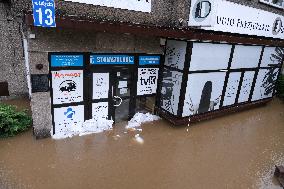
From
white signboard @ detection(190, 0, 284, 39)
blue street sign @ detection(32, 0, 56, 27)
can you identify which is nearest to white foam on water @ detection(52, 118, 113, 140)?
blue street sign @ detection(32, 0, 56, 27)

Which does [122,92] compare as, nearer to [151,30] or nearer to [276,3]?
[151,30]

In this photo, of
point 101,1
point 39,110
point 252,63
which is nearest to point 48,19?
point 101,1

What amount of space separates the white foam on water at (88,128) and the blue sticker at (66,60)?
6.97ft

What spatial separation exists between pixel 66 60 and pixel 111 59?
1500mm

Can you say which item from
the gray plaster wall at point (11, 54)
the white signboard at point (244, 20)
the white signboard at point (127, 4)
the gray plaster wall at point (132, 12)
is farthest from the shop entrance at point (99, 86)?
the gray plaster wall at point (11, 54)

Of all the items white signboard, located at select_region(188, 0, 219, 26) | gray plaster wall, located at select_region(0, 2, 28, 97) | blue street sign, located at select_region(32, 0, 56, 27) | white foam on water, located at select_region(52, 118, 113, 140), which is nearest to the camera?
blue street sign, located at select_region(32, 0, 56, 27)

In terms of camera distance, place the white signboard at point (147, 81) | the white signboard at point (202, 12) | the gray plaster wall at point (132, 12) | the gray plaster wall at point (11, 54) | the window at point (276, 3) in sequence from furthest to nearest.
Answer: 1. the window at point (276, 3)
2. the gray plaster wall at point (11, 54)
3. the white signboard at point (147, 81)
4. the white signboard at point (202, 12)
5. the gray plaster wall at point (132, 12)

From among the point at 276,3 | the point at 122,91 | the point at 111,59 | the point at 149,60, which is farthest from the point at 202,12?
the point at 276,3

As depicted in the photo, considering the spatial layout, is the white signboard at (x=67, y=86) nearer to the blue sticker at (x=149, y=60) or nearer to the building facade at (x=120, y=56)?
the building facade at (x=120, y=56)

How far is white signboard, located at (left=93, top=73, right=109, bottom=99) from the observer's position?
313 inches

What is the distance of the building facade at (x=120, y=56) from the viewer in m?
6.80

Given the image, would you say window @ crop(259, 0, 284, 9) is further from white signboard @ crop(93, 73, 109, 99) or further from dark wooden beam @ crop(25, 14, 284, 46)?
white signboard @ crop(93, 73, 109, 99)

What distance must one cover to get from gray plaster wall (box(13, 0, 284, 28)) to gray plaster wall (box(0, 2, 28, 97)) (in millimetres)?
2545

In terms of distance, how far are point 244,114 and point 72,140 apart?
26.5ft
